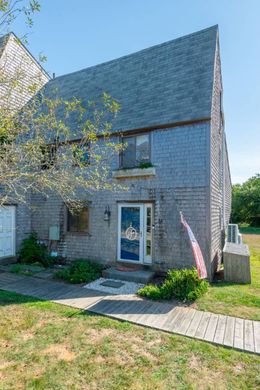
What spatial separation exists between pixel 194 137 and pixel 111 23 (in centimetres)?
484

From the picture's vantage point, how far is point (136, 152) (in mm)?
8469

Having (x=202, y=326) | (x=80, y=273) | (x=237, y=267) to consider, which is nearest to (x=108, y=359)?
(x=202, y=326)

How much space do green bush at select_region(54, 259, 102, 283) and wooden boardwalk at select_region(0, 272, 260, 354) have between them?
0.44 m

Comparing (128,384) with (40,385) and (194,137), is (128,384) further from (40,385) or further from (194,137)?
(194,137)

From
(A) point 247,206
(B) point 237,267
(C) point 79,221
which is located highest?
(A) point 247,206

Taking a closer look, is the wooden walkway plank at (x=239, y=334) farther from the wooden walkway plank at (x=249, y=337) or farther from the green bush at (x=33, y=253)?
the green bush at (x=33, y=253)

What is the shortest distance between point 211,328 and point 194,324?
0.31m

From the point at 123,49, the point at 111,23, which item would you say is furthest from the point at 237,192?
the point at 111,23

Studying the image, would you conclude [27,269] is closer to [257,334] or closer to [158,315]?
[158,315]

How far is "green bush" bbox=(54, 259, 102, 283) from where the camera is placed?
7304mm

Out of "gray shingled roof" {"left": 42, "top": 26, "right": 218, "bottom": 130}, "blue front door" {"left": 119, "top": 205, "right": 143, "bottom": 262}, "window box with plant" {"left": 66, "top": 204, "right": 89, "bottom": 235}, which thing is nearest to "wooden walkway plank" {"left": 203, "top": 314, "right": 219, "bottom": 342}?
"blue front door" {"left": 119, "top": 205, "right": 143, "bottom": 262}

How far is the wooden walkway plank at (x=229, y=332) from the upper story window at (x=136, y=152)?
17.0 ft

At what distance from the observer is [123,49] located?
36.4 feet

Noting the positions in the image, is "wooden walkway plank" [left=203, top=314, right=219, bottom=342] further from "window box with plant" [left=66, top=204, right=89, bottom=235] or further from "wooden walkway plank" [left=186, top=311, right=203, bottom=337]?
"window box with plant" [left=66, top=204, right=89, bottom=235]
